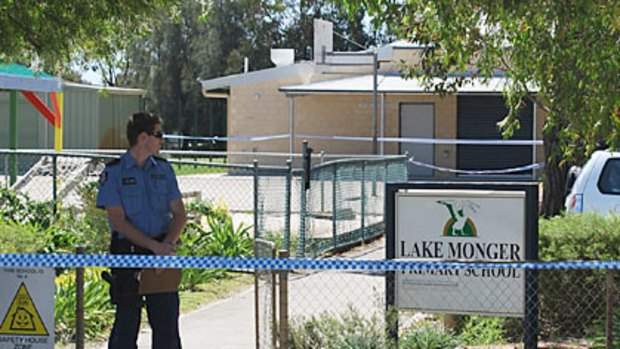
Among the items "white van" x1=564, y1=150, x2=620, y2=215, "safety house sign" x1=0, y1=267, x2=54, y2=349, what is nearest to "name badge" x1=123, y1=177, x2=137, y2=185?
"safety house sign" x1=0, y1=267, x2=54, y2=349

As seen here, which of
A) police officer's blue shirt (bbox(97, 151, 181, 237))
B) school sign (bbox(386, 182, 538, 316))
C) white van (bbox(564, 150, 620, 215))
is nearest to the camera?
police officer's blue shirt (bbox(97, 151, 181, 237))

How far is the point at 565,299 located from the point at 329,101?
25.9 metres

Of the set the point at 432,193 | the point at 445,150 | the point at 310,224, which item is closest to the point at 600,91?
the point at 432,193

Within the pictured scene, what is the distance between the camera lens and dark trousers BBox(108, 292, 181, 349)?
6.86 meters

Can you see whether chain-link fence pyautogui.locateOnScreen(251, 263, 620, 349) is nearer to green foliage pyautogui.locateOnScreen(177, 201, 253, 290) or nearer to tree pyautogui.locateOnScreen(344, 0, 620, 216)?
tree pyautogui.locateOnScreen(344, 0, 620, 216)

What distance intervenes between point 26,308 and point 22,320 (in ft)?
0.27

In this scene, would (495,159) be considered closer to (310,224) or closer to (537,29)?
(310,224)

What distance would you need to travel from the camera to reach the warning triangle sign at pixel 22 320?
6.32m

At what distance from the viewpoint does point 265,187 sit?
1383 centimetres

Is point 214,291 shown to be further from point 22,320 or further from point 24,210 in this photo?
point 22,320

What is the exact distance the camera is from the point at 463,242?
25.2 feet

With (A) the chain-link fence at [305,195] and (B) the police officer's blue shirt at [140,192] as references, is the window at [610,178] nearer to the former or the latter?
(A) the chain-link fence at [305,195]

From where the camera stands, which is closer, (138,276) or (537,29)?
(138,276)

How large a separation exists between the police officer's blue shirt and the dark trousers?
435mm
